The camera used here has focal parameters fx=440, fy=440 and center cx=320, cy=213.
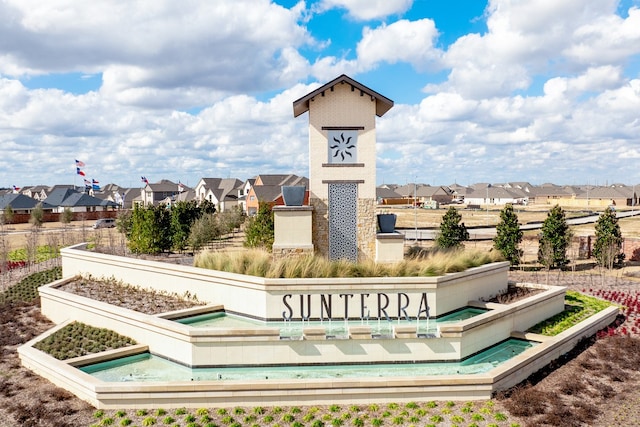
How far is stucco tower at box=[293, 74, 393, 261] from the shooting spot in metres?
18.4

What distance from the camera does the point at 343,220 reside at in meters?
18.5

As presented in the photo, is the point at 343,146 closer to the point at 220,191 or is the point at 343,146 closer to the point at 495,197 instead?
the point at 220,191

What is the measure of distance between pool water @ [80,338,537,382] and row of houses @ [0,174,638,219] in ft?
97.3

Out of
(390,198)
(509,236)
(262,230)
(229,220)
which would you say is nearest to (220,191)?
(229,220)

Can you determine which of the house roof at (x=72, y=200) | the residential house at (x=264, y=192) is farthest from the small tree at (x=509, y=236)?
the house roof at (x=72, y=200)

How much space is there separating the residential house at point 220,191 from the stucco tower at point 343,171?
211ft

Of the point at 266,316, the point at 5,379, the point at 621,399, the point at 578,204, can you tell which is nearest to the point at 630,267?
the point at 621,399

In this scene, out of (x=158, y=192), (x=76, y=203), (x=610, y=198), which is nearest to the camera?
(x=76, y=203)

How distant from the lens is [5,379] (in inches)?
494

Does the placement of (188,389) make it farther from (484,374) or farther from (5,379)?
(484,374)

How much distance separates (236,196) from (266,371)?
75.5 metres

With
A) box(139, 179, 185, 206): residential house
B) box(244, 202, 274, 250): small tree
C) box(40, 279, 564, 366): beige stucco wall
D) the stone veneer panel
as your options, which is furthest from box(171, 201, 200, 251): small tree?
box(139, 179, 185, 206): residential house

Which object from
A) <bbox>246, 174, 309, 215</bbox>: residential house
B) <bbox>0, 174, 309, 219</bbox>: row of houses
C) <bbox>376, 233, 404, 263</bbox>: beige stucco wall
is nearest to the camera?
<bbox>376, 233, 404, 263</bbox>: beige stucco wall

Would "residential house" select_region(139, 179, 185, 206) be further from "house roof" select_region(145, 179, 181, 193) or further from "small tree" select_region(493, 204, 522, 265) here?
"small tree" select_region(493, 204, 522, 265)
